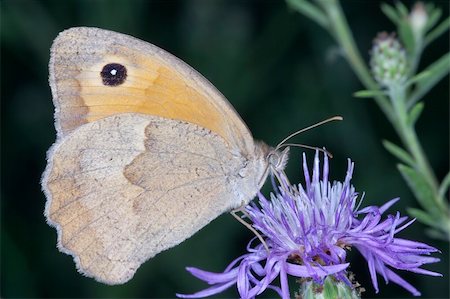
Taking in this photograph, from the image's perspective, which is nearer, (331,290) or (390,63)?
(331,290)

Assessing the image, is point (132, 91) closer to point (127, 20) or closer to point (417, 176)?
point (417, 176)

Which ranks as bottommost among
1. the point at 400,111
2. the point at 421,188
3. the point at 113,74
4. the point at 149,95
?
the point at 421,188

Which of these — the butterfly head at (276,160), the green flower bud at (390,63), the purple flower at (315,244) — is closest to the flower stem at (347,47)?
the green flower bud at (390,63)

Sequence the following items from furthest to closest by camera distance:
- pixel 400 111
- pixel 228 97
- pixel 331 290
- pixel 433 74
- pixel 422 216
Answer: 1. pixel 228 97
2. pixel 400 111
3. pixel 433 74
4. pixel 422 216
5. pixel 331 290

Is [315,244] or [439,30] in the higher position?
[439,30]

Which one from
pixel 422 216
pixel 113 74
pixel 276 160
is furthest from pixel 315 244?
pixel 113 74

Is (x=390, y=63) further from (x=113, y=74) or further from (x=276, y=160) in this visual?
(x=113, y=74)

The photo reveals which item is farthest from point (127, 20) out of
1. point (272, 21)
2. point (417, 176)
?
point (417, 176)
